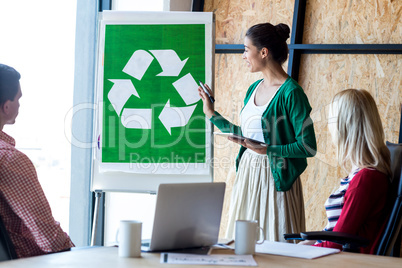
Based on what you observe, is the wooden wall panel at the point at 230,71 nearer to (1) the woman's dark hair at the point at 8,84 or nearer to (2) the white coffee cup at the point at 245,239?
(1) the woman's dark hair at the point at 8,84

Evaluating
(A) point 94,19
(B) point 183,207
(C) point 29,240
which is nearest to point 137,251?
(B) point 183,207

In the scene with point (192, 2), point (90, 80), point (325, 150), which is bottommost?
point (325, 150)

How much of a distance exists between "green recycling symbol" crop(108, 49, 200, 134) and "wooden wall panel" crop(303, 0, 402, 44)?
4.57 ft

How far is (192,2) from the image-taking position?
4.17m

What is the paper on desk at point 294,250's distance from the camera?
62.6 inches

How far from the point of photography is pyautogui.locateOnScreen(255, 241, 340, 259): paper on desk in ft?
5.22

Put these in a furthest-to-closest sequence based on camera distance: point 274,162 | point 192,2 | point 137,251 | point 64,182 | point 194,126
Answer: point 192,2, point 64,182, point 194,126, point 274,162, point 137,251

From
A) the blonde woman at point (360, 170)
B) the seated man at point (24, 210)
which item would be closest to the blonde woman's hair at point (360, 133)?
the blonde woman at point (360, 170)

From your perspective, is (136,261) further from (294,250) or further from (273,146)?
(273,146)

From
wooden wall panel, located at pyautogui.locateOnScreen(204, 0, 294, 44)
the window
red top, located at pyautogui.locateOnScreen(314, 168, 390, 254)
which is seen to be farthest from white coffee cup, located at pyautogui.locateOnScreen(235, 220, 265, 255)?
wooden wall panel, located at pyautogui.locateOnScreen(204, 0, 294, 44)

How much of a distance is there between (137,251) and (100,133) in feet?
5.11

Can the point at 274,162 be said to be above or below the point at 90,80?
below

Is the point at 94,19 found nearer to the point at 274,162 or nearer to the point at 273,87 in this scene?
the point at 273,87

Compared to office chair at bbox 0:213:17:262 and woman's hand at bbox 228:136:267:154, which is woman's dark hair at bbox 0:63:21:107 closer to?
office chair at bbox 0:213:17:262
